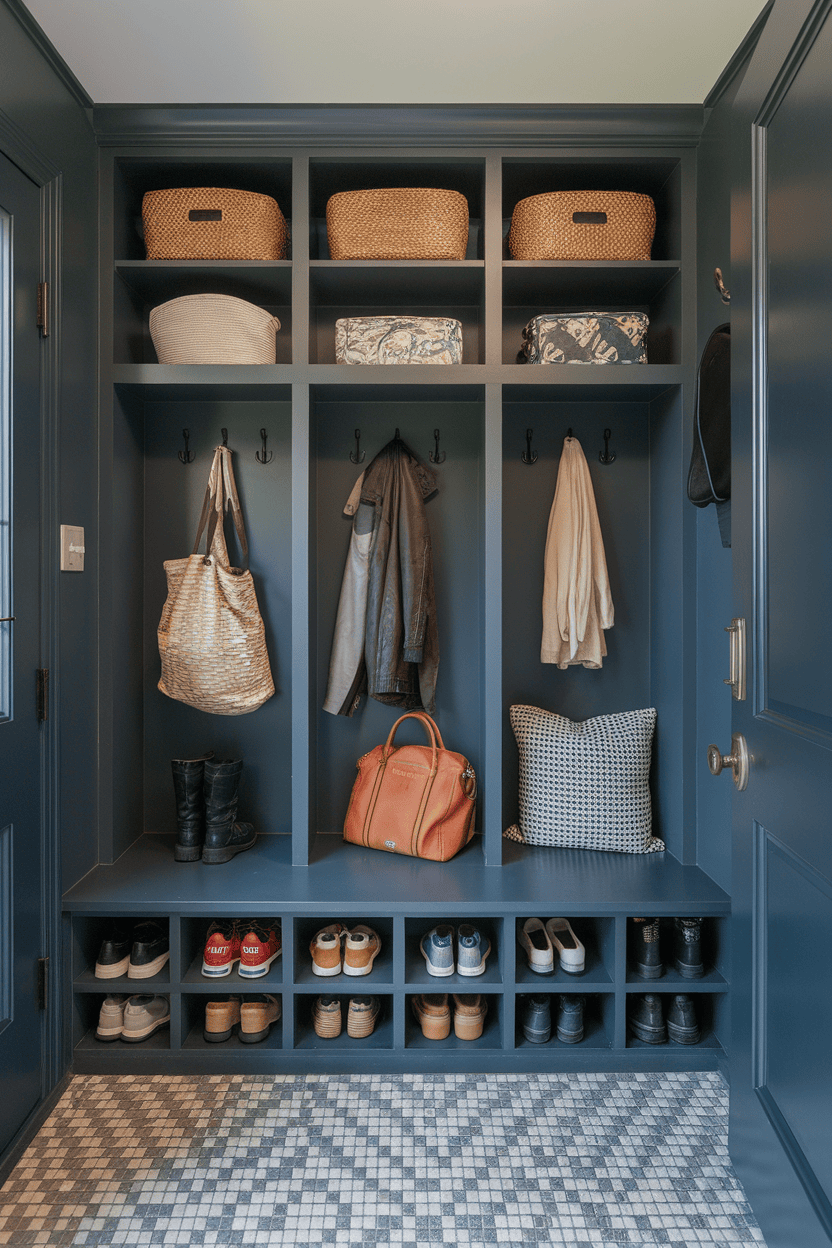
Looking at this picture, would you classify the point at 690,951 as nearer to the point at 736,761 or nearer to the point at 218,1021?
the point at 736,761

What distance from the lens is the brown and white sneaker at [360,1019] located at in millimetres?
1906

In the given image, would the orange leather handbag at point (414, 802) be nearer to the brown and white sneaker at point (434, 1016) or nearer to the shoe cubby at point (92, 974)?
Result: the brown and white sneaker at point (434, 1016)

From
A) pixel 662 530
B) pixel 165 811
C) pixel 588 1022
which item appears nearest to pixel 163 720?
pixel 165 811

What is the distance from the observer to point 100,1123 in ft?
5.55

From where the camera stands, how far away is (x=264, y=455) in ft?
7.89

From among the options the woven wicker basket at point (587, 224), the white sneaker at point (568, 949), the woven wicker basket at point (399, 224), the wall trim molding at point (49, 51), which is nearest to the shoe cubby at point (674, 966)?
the white sneaker at point (568, 949)

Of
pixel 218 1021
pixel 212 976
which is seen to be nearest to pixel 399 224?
pixel 212 976

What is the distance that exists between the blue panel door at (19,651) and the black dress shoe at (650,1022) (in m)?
1.47

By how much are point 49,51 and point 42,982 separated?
7.23ft

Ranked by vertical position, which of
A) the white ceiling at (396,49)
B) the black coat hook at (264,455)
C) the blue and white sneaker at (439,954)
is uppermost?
the white ceiling at (396,49)

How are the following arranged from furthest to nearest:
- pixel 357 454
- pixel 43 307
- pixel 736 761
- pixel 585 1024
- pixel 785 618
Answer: pixel 357 454 < pixel 585 1024 < pixel 43 307 < pixel 736 761 < pixel 785 618

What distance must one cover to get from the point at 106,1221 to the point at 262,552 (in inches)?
67.7

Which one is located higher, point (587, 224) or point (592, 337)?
point (587, 224)

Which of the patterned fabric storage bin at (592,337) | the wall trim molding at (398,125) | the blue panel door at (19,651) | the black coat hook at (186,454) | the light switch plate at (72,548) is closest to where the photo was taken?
the blue panel door at (19,651)
